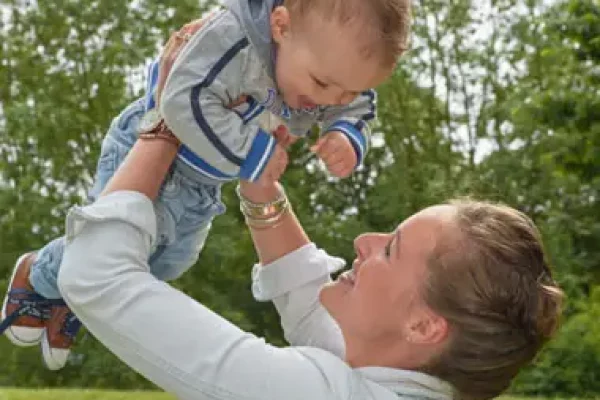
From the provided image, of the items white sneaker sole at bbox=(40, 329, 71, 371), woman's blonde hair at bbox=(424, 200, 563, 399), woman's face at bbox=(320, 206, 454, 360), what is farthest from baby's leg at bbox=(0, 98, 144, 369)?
woman's blonde hair at bbox=(424, 200, 563, 399)

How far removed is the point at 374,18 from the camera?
1.68 meters

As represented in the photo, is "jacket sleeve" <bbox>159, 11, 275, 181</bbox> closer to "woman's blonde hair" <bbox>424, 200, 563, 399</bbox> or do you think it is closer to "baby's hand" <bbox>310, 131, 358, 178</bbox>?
"baby's hand" <bbox>310, 131, 358, 178</bbox>

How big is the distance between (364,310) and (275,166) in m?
Answer: 0.28

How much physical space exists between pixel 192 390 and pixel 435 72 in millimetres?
7211

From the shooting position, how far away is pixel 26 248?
25.9 feet

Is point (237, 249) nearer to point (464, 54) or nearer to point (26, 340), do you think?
point (464, 54)

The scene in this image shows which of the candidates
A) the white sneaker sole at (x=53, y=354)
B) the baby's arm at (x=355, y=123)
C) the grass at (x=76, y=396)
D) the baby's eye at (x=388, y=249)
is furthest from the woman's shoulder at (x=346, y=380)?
the grass at (x=76, y=396)

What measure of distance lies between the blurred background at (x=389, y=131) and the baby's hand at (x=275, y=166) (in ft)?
18.7

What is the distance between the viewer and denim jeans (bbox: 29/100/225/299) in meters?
1.83

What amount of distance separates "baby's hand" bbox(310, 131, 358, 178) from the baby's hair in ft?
0.55

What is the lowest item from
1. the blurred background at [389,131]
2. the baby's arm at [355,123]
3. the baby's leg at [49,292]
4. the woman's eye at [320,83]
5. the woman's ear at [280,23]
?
the blurred background at [389,131]

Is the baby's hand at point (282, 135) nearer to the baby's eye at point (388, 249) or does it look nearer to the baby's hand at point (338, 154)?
the baby's hand at point (338, 154)

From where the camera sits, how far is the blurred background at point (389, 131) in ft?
25.3

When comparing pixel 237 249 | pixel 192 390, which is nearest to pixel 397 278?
pixel 192 390
